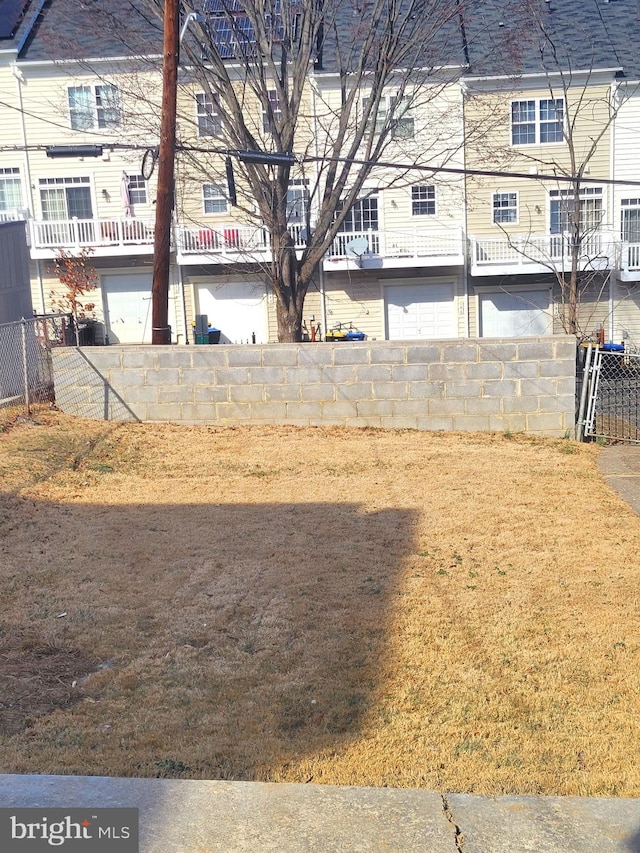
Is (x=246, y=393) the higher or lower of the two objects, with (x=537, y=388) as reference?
higher

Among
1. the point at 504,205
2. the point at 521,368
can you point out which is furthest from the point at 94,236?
the point at 521,368

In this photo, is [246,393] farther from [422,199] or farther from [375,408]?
[422,199]

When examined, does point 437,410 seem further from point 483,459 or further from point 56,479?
point 56,479

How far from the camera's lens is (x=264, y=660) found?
5.66 meters

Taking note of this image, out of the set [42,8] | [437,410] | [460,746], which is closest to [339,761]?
[460,746]

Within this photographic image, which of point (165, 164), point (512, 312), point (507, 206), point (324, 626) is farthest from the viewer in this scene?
point (512, 312)

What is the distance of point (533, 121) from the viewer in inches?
1177

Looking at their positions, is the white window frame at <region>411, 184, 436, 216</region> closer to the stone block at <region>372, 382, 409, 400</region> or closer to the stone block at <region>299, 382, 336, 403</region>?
the stone block at <region>372, 382, 409, 400</region>

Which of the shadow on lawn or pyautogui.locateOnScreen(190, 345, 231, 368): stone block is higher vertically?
pyautogui.locateOnScreen(190, 345, 231, 368): stone block

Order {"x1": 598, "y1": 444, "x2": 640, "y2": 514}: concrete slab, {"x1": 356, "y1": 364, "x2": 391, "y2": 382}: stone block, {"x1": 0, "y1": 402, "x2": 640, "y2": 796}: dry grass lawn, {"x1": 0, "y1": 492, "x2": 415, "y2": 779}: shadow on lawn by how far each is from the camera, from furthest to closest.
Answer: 1. {"x1": 356, "y1": 364, "x2": 391, "y2": 382}: stone block
2. {"x1": 598, "y1": 444, "x2": 640, "y2": 514}: concrete slab
3. {"x1": 0, "y1": 492, "x2": 415, "y2": 779}: shadow on lawn
4. {"x1": 0, "y1": 402, "x2": 640, "y2": 796}: dry grass lawn

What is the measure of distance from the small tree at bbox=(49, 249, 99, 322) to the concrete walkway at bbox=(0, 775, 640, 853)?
2472 cm

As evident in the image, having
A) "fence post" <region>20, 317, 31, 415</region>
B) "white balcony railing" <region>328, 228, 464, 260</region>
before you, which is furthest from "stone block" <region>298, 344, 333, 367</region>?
"white balcony railing" <region>328, 228, 464, 260</region>

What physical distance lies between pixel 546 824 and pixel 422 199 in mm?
28032

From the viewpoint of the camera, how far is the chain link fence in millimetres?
13680
